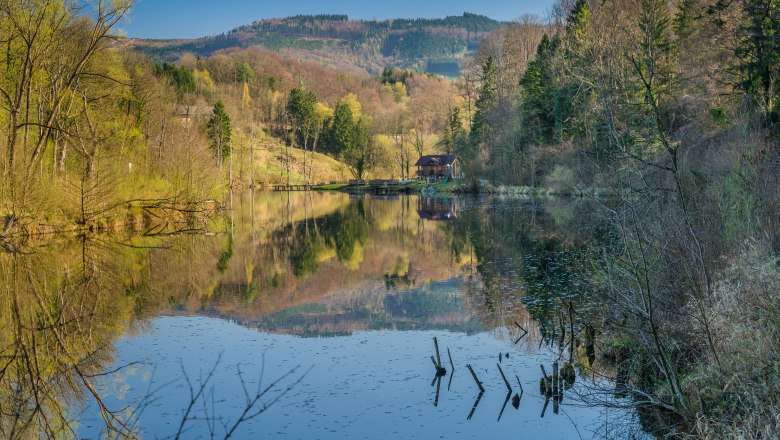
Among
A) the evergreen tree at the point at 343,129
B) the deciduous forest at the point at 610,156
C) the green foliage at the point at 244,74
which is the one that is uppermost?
the green foliage at the point at 244,74

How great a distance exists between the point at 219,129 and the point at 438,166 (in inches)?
1288

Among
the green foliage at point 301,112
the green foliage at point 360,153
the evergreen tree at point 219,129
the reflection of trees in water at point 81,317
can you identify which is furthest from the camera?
the green foliage at point 301,112

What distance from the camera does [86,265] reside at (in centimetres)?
2134

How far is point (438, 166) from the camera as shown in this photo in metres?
97.9

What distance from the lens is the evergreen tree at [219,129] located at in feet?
253

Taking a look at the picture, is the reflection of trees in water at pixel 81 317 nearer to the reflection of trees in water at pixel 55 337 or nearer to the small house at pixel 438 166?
the reflection of trees in water at pixel 55 337

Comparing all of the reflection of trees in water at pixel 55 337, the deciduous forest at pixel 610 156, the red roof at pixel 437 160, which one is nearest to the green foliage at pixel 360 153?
the deciduous forest at pixel 610 156

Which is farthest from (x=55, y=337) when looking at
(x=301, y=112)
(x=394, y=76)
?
(x=394, y=76)

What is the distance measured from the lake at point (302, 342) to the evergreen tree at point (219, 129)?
50163 mm

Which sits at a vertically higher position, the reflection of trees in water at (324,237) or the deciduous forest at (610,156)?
the deciduous forest at (610,156)

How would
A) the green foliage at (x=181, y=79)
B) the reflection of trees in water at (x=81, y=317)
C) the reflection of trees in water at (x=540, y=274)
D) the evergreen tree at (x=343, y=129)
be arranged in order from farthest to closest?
the evergreen tree at (x=343, y=129) < the green foliage at (x=181, y=79) < the reflection of trees in water at (x=540, y=274) < the reflection of trees in water at (x=81, y=317)

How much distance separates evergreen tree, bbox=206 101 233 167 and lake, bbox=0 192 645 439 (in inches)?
1975

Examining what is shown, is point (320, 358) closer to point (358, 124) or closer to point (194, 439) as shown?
point (194, 439)

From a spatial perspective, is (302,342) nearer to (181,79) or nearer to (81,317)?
(81,317)
